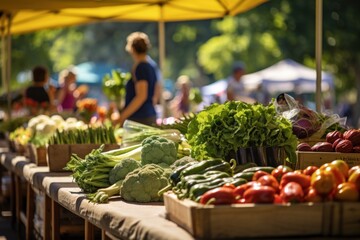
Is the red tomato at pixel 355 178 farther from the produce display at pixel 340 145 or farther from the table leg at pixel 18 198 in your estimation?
the table leg at pixel 18 198

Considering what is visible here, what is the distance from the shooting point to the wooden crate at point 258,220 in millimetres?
4184

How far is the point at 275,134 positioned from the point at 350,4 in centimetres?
2519

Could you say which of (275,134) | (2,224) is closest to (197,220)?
(275,134)

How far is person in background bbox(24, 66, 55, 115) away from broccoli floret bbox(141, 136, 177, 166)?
702 centimetres

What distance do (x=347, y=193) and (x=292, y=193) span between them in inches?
10.4

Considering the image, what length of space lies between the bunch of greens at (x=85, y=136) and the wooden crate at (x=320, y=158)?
111 inches

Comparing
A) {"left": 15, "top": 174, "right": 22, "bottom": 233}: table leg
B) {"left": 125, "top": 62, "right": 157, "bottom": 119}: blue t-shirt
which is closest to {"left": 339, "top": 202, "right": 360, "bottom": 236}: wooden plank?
{"left": 15, "top": 174, "right": 22, "bottom": 233}: table leg

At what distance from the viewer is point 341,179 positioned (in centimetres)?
458

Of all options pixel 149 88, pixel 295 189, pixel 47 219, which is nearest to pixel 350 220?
pixel 295 189

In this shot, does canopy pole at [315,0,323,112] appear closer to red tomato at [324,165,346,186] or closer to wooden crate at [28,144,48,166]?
wooden crate at [28,144,48,166]

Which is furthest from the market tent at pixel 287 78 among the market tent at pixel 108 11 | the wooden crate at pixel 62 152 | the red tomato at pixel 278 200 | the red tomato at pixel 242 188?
the red tomato at pixel 278 200

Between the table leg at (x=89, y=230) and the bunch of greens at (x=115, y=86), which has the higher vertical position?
the bunch of greens at (x=115, y=86)

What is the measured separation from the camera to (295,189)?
4.37 metres

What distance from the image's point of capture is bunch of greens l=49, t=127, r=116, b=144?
333 inches
